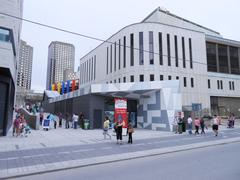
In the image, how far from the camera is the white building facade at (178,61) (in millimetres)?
41781

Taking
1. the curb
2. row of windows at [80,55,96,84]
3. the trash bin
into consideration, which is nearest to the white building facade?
row of windows at [80,55,96,84]

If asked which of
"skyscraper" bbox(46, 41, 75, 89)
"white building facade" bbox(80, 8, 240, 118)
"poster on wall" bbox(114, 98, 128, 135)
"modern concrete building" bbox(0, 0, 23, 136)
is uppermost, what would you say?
"skyscraper" bbox(46, 41, 75, 89)

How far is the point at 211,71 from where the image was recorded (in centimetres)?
5066

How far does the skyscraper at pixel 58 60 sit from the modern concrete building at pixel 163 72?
103283mm

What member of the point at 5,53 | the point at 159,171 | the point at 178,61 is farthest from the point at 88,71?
the point at 159,171

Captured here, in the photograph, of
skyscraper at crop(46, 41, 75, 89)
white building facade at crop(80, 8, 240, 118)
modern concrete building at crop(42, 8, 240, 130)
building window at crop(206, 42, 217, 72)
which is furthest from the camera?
skyscraper at crop(46, 41, 75, 89)

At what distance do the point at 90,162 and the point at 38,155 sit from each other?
310 centimetres

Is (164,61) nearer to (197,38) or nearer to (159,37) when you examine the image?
(159,37)

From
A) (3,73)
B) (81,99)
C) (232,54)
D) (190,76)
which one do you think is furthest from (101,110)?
(232,54)

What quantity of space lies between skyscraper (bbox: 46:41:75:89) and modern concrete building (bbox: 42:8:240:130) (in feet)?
339

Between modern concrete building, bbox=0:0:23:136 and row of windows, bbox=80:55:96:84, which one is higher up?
row of windows, bbox=80:55:96:84

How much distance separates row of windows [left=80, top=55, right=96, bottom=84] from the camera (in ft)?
197

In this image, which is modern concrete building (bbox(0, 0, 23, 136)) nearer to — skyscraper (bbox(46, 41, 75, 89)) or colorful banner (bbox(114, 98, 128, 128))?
colorful banner (bbox(114, 98, 128, 128))

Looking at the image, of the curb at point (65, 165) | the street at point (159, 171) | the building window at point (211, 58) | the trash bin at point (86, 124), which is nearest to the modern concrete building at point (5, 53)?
the trash bin at point (86, 124)
